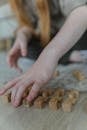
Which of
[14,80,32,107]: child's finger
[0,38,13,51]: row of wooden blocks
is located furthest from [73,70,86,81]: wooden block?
[0,38,13,51]: row of wooden blocks

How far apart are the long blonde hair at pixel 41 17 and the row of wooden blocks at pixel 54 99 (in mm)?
284

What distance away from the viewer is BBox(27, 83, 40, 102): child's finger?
0.71 meters

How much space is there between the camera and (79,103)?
705mm

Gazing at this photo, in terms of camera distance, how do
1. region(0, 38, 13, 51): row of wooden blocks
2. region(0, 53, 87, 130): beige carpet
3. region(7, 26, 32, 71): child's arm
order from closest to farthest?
1. region(0, 53, 87, 130): beige carpet
2. region(7, 26, 32, 71): child's arm
3. region(0, 38, 13, 51): row of wooden blocks

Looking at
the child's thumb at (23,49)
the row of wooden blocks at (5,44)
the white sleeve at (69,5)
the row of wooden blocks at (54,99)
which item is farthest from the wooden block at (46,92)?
the row of wooden blocks at (5,44)

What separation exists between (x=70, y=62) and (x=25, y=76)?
251 mm

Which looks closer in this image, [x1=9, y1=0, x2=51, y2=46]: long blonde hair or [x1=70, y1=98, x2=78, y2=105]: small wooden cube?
[x1=70, y1=98, x2=78, y2=105]: small wooden cube

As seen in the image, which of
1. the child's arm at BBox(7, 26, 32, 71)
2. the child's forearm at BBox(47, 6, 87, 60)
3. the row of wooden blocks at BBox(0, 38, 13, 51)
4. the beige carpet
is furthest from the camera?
the row of wooden blocks at BBox(0, 38, 13, 51)

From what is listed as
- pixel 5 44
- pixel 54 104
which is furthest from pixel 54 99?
pixel 5 44

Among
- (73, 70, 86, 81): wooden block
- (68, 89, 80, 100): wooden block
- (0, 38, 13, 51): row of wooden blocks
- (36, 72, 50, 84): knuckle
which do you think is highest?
(0, 38, 13, 51): row of wooden blocks

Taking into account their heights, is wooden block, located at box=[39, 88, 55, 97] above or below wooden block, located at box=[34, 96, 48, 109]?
above

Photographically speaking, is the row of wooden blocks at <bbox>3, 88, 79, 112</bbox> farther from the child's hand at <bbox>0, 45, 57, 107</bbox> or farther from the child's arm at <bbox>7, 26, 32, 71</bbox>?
the child's arm at <bbox>7, 26, 32, 71</bbox>

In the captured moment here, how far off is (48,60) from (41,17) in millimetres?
266

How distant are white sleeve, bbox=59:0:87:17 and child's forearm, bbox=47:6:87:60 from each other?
0.9 inches
